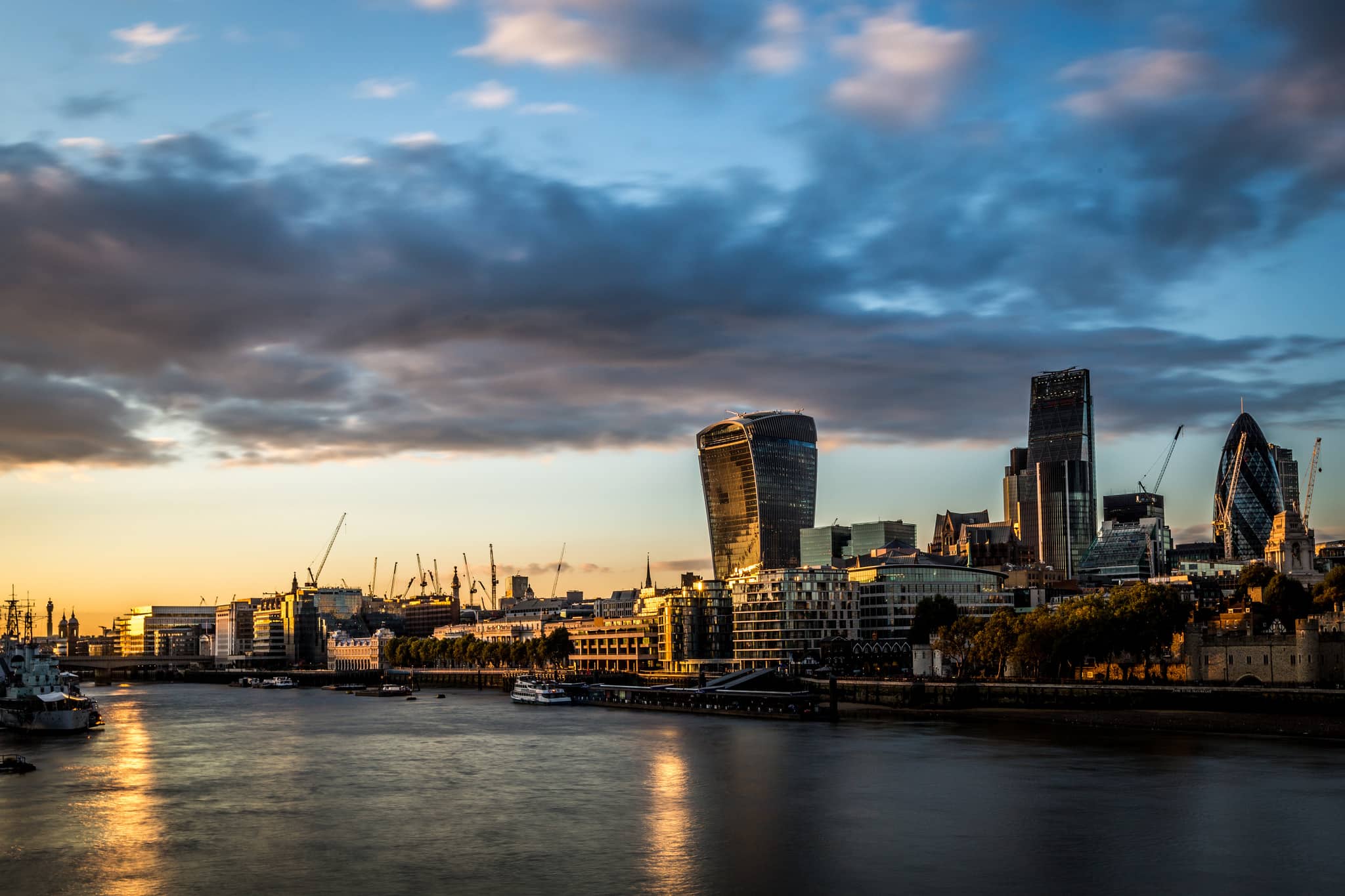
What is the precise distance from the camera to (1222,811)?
67188 mm

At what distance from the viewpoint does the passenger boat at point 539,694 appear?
16875cm

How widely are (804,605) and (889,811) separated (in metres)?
130

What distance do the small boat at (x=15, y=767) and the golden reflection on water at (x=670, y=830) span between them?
144ft

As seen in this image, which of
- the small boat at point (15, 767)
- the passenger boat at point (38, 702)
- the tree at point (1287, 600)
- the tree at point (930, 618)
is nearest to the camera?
the small boat at point (15, 767)

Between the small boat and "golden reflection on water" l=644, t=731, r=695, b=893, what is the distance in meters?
43.8

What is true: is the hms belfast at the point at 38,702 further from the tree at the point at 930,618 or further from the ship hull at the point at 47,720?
the tree at the point at 930,618

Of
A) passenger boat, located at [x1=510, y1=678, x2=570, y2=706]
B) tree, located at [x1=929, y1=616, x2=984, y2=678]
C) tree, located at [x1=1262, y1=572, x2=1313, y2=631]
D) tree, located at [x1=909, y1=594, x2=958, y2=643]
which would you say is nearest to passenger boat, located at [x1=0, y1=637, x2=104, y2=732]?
passenger boat, located at [x1=510, y1=678, x2=570, y2=706]

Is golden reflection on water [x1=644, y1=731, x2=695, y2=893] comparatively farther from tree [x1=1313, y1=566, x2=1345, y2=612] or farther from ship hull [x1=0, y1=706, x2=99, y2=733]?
tree [x1=1313, y1=566, x2=1345, y2=612]

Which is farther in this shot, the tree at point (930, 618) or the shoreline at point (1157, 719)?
the tree at point (930, 618)

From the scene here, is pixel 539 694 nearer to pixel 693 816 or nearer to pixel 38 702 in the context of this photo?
pixel 38 702

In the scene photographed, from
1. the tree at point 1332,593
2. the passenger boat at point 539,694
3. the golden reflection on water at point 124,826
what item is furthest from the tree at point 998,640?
the golden reflection on water at point 124,826

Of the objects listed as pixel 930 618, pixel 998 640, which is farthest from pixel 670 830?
pixel 930 618

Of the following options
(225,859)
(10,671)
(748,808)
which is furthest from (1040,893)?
(10,671)

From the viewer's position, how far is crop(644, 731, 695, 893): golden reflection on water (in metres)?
54.9
